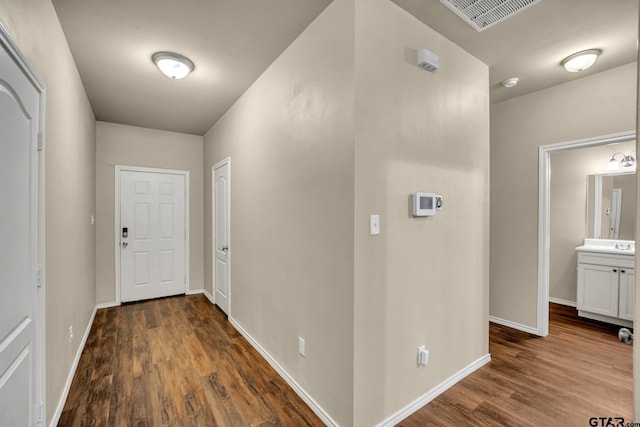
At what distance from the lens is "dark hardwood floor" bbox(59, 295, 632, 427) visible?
1938 millimetres

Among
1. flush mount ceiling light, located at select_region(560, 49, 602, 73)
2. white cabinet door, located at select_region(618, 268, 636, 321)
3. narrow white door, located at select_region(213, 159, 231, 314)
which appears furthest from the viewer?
narrow white door, located at select_region(213, 159, 231, 314)

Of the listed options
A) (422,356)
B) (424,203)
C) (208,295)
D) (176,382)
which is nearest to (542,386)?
(422,356)

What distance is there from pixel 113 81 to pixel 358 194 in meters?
3.00

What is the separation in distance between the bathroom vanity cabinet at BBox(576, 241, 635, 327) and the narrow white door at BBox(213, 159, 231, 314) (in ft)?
15.1

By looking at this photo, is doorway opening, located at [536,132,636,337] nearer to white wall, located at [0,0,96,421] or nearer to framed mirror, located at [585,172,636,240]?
framed mirror, located at [585,172,636,240]

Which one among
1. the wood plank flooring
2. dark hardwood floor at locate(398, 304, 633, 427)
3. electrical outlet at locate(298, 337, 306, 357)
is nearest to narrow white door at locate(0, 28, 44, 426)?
the wood plank flooring

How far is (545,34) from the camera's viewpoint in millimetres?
2209

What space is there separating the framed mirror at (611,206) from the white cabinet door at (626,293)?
1.78 ft

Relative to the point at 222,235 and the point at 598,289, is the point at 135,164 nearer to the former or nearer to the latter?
the point at 222,235

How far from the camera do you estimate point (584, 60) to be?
2.49 meters

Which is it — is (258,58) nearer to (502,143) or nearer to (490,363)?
(502,143)

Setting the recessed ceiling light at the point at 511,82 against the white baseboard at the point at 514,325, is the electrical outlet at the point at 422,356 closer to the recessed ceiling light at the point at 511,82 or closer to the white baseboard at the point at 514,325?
the white baseboard at the point at 514,325

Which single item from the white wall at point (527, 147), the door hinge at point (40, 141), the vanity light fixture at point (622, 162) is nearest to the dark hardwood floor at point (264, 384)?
the white wall at point (527, 147)

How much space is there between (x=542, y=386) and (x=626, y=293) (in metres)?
→ 2.12
